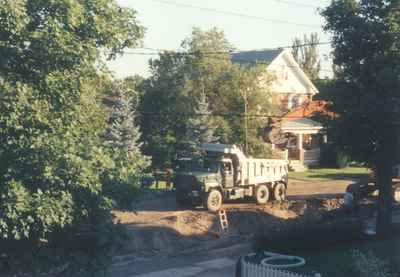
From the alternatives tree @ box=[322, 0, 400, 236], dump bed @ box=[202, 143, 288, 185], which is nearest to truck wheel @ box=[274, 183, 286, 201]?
dump bed @ box=[202, 143, 288, 185]

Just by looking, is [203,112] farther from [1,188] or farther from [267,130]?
[1,188]

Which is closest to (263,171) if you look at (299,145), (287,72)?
(299,145)

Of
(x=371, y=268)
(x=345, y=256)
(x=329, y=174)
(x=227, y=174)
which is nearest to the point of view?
(x=371, y=268)

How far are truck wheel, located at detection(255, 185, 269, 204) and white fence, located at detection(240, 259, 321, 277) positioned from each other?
15.3 meters

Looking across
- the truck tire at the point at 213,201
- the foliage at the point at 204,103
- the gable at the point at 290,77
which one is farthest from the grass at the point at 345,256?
the gable at the point at 290,77

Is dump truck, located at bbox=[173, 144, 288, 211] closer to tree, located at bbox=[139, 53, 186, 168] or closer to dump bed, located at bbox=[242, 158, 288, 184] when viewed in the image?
dump bed, located at bbox=[242, 158, 288, 184]

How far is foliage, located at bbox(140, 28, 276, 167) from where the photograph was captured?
41875 mm

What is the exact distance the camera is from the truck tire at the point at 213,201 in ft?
98.3

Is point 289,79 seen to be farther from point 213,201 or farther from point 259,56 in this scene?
point 213,201

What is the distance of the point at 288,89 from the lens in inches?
2370

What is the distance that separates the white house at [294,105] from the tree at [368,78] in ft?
71.7

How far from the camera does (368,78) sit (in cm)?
2219

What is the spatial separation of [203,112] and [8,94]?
100ft

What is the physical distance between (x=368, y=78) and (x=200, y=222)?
9.32 metres
